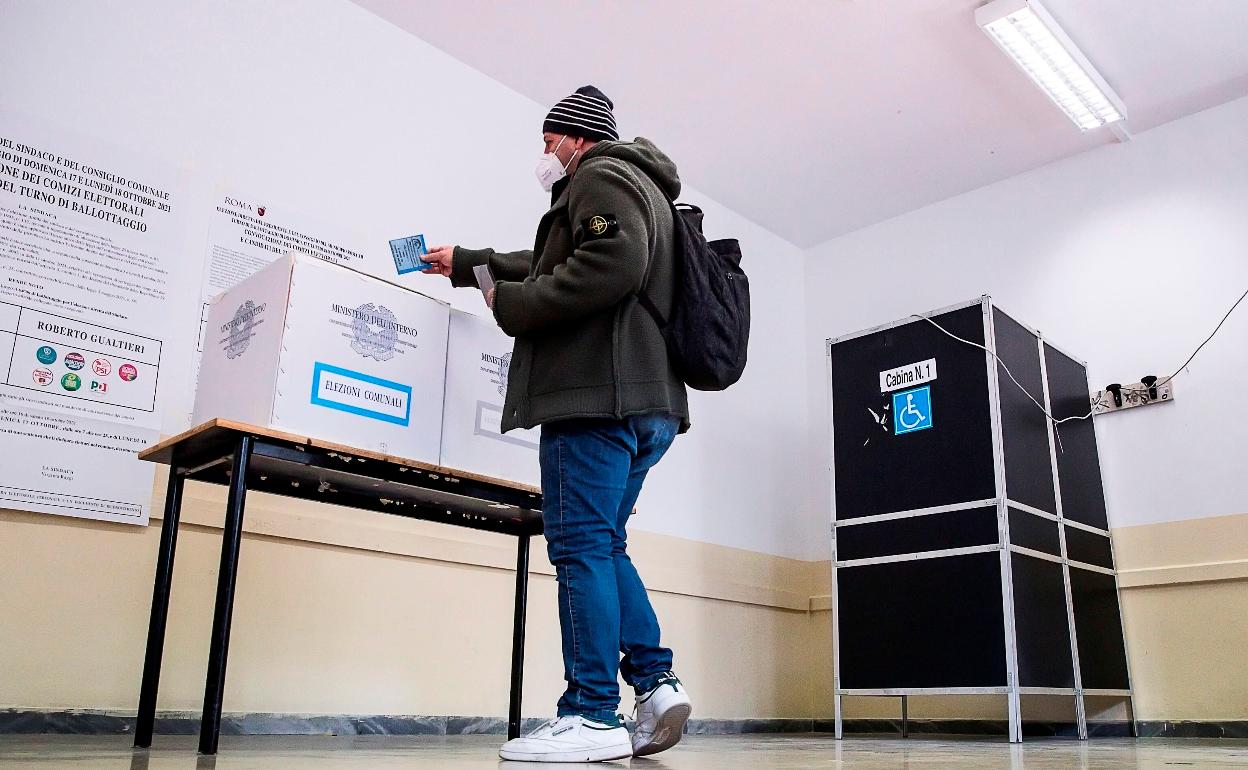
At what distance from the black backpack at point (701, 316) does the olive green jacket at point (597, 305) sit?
18mm

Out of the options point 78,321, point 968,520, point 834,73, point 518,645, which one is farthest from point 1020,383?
point 78,321

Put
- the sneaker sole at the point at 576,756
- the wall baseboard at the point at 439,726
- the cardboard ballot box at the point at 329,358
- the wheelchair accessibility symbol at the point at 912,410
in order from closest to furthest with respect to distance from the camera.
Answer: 1. the sneaker sole at the point at 576,756
2. the cardboard ballot box at the point at 329,358
3. the wall baseboard at the point at 439,726
4. the wheelchair accessibility symbol at the point at 912,410

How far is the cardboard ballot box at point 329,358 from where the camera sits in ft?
6.09

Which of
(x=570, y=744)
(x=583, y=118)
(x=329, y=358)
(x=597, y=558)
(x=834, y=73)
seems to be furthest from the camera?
(x=834, y=73)

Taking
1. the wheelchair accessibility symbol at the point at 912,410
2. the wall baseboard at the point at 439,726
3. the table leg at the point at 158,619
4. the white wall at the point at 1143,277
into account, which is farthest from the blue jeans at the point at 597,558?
the white wall at the point at 1143,277

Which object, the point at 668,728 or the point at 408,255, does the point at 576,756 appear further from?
the point at 408,255

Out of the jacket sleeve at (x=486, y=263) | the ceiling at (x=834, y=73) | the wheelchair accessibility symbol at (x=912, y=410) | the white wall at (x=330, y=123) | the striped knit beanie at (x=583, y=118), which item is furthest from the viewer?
the wheelchair accessibility symbol at (x=912, y=410)

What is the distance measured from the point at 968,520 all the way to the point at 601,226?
210 cm

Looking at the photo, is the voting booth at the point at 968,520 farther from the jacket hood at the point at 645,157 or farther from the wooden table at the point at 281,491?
the jacket hood at the point at 645,157

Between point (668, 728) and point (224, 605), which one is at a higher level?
point (224, 605)

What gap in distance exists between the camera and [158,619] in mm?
1959

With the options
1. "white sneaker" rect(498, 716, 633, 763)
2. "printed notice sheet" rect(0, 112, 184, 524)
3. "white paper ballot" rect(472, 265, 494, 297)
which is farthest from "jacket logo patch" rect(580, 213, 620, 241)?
"printed notice sheet" rect(0, 112, 184, 524)

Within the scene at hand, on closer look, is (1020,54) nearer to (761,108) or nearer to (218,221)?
(761,108)

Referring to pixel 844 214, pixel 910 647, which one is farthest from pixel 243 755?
pixel 844 214
